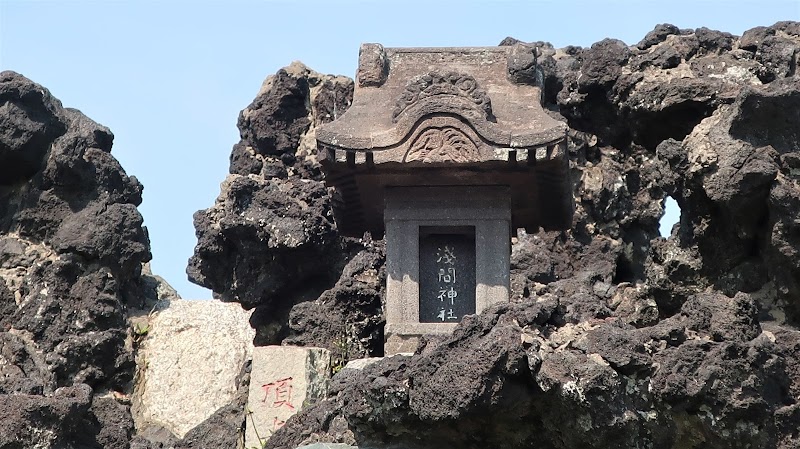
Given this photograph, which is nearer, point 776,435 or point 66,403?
point 776,435

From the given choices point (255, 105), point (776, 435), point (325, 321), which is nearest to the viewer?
point (776, 435)

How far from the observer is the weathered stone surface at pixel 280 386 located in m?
13.4

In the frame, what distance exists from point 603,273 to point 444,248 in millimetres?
2628

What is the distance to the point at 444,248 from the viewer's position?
14.7m

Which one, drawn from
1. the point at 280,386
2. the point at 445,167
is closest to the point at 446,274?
the point at 445,167

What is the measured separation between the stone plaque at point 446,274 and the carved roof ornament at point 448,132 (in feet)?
1.64

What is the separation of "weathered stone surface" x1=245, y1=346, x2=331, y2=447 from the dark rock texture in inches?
47.0

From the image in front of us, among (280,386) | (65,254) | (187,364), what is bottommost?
(280,386)

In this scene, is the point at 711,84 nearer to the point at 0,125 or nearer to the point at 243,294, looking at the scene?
the point at 243,294

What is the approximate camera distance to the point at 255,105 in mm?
18375

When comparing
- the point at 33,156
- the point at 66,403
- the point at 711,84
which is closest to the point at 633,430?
the point at 66,403

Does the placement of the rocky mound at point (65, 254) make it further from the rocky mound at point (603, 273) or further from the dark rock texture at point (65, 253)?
the rocky mound at point (603, 273)

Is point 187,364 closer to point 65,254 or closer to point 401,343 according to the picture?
point 65,254

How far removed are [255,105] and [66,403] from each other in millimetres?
6366
